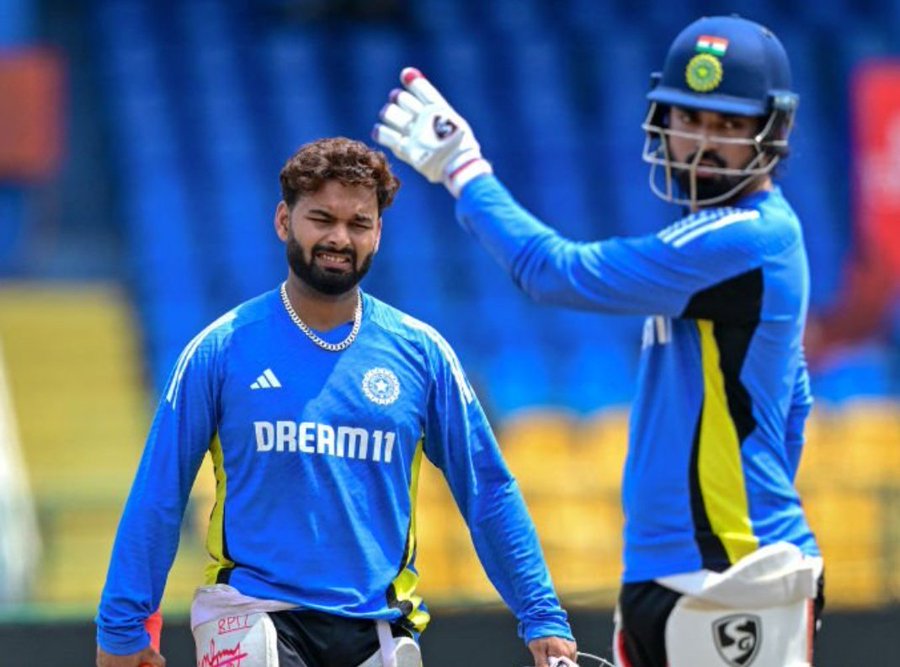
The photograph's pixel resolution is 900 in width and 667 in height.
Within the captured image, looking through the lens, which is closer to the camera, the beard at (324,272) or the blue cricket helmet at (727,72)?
the beard at (324,272)

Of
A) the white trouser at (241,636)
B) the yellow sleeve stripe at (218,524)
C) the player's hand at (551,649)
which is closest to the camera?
the white trouser at (241,636)

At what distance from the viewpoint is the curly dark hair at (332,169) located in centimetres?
402

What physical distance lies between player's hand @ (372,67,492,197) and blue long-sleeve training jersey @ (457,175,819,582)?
4.2 inches

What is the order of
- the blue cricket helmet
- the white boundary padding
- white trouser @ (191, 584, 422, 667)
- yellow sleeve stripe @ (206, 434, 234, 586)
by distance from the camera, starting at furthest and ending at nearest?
1. the white boundary padding
2. the blue cricket helmet
3. yellow sleeve stripe @ (206, 434, 234, 586)
4. white trouser @ (191, 584, 422, 667)

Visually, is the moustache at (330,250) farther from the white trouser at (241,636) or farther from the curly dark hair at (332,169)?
the white trouser at (241,636)

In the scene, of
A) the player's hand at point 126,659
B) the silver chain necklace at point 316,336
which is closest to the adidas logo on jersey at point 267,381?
the silver chain necklace at point 316,336

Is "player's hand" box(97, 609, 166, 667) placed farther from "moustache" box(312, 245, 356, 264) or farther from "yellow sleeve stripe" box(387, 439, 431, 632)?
"moustache" box(312, 245, 356, 264)

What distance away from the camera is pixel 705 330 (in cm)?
429

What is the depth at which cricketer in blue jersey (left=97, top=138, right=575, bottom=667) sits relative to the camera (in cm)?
397

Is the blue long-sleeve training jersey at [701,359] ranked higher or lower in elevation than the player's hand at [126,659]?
higher

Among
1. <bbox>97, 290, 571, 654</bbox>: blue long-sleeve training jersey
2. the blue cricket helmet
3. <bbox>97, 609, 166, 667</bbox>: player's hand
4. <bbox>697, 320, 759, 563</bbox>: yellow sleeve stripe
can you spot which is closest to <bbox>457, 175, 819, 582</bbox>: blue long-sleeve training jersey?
<bbox>697, 320, 759, 563</bbox>: yellow sleeve stripe

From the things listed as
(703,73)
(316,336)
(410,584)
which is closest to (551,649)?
(410,584)

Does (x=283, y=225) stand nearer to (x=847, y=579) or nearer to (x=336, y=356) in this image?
(x=336, y=356)

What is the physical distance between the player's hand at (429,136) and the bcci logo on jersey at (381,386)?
54 cm
